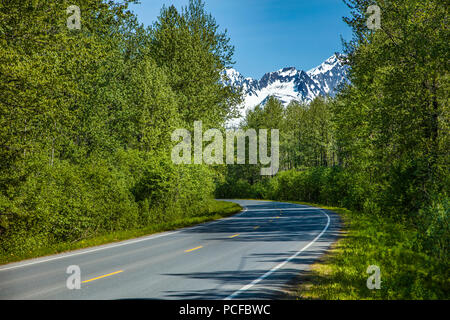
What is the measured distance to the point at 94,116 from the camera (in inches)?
891

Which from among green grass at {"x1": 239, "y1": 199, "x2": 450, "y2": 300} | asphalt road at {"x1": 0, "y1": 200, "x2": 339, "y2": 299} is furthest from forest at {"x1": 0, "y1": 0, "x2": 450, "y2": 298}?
asphalt road at {"x1": 0, "y1": 200, "x2": 339, "y2": 299}

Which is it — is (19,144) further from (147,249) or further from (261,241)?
(261,241)

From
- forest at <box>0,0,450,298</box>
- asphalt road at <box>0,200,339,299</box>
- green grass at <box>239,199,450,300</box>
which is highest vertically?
forest at <box>0,0,450,298</box>

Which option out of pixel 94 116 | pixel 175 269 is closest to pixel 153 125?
pixel 94 116

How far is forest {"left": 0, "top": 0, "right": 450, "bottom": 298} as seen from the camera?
1246cm

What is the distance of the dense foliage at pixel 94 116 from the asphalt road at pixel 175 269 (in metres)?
3.24

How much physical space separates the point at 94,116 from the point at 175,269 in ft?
50.9

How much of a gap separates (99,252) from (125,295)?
6493mm

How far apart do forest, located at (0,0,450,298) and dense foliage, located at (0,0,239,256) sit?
3.2 inches

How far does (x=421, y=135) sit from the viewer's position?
16938 mm

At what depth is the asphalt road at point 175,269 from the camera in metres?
7.61

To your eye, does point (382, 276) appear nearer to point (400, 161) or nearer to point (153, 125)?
point (400, 161)

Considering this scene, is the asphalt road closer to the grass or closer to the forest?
the grass
